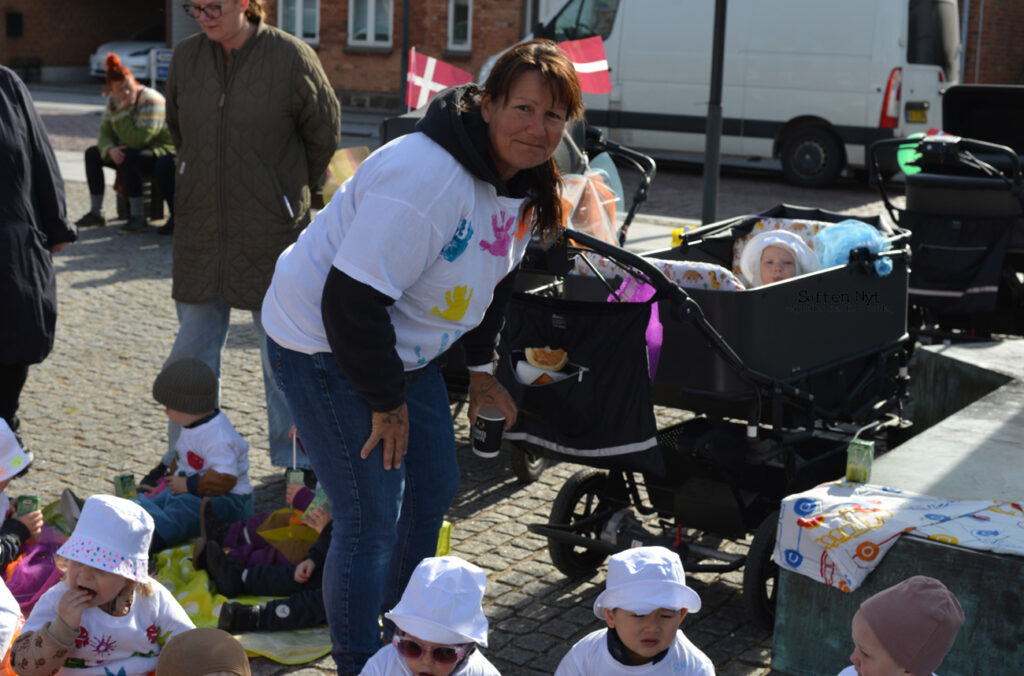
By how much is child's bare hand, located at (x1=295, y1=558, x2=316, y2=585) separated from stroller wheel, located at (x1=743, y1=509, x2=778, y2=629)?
1.41 metres

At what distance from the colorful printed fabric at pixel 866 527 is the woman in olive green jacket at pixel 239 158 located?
2.22 metres

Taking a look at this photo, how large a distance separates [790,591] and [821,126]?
13513 millimetres

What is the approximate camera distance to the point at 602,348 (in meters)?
4.30

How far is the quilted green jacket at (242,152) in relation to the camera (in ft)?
17.3

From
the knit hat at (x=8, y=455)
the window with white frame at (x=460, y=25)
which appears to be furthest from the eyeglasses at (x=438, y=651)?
the window with white frame at (x=460, y=25)

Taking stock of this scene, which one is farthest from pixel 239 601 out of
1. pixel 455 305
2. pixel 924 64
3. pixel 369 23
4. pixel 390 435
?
pixel 369 23

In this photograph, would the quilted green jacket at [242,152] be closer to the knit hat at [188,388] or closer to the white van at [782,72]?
the knit hat at [188,388]

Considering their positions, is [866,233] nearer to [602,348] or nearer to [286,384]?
[602,348]

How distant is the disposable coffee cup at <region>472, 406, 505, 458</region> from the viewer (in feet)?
12.2

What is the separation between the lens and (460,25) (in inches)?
1030

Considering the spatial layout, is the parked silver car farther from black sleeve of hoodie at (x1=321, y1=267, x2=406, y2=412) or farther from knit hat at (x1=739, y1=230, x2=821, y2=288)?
black sleeve of hoodie at (x1=321, y1=267, x2=406, y2=412)

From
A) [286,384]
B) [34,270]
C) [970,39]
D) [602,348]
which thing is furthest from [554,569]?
[970,39]

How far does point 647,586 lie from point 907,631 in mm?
639

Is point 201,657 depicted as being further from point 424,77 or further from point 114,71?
point 114,71
